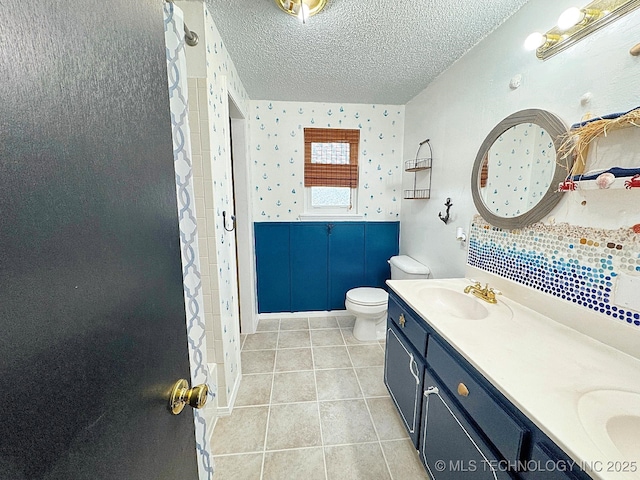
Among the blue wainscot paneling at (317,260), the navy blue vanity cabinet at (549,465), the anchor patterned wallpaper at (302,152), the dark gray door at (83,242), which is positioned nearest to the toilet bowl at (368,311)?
the blue wainscot paneling at (317,260)

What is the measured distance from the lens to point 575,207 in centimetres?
109

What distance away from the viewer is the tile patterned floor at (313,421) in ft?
4.43

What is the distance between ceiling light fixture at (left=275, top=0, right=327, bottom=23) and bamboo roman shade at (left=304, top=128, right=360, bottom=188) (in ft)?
4.38

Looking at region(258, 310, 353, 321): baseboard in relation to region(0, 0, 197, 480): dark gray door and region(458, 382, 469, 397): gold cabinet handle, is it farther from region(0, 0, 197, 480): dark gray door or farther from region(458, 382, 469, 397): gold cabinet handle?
region(0, 0, 197, 480): dark gray door

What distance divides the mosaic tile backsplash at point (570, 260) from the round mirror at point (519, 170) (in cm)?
9

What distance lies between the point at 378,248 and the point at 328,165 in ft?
3.38

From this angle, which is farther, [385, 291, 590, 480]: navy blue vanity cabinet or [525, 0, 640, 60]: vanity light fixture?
[525, 0, 640, 60]: vanity light fixture

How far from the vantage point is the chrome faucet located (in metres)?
1.36

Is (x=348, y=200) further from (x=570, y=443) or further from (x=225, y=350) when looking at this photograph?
(x=570, y=443)

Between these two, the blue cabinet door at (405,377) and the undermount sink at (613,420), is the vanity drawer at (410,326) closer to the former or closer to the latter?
the blue cabinet door at (405,377)

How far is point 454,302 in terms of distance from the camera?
150 centimetres

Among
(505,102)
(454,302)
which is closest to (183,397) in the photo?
(454,302)

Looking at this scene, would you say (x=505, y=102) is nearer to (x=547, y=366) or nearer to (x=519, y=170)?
(x=519, y=170)

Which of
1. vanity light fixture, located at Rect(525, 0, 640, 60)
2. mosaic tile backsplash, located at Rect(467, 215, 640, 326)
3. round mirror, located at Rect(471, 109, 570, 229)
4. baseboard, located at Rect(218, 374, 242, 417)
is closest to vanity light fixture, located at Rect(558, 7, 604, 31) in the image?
vanity light fixture, located at Rect(525, 0, 640, 60)
